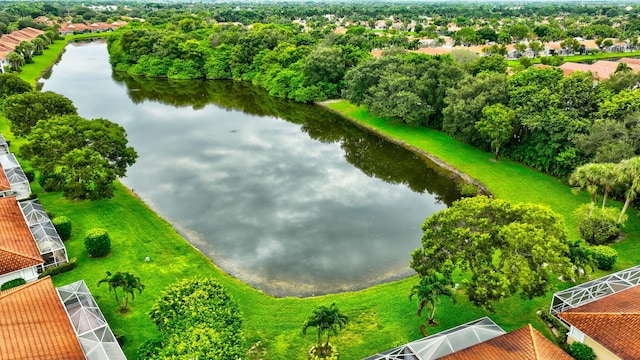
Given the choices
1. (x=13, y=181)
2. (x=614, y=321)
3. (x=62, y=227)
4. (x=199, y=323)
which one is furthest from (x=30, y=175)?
(x=614, y=321)

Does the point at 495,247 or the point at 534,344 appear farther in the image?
the point at 495,247

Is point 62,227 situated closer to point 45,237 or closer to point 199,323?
point 45,237

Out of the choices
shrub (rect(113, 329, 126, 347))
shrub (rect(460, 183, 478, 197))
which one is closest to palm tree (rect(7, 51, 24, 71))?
shrub (rect(113, 329, 126, 347))

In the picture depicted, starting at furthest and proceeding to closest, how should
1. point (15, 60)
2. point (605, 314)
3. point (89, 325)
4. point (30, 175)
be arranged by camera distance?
point (15, 60)
point (30, 175)
point (89, 325)
point (605, 314)

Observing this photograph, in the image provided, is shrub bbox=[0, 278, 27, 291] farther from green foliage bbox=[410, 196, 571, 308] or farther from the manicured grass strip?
the manicured grass strip

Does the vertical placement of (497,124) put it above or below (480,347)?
above

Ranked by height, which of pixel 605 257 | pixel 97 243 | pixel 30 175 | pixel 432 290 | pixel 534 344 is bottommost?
pixel 30 175
